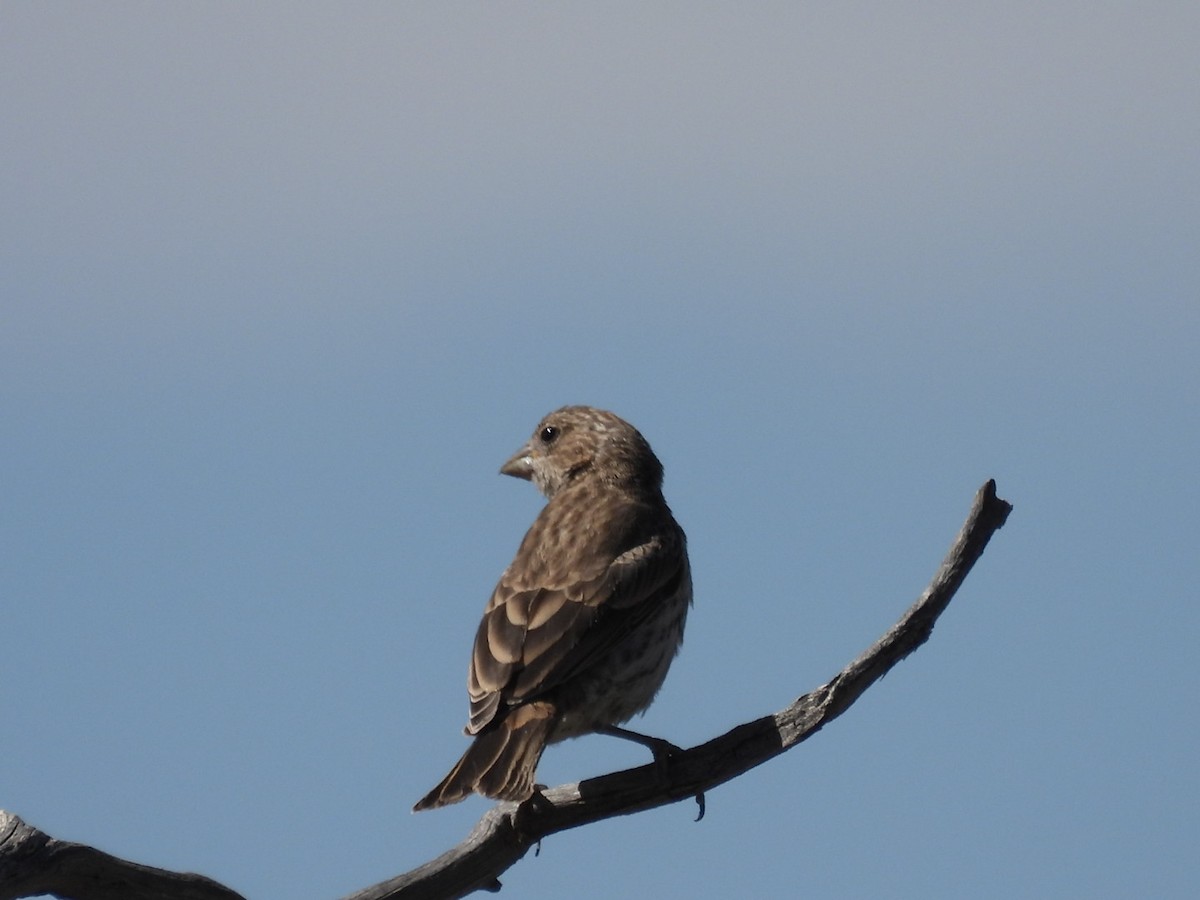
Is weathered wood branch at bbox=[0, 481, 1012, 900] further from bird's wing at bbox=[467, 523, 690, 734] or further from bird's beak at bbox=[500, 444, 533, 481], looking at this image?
bird's beak at bbox=[500, 444, 533, 481]

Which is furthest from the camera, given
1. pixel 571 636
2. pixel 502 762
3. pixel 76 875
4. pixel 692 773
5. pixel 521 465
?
pixel 521 465

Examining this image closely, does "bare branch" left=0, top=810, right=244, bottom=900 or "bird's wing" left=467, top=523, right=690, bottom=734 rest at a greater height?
"bird's wing" left=467, top=523, right=690, bottom=734

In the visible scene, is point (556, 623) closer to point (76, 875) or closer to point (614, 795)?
point (614, 795)

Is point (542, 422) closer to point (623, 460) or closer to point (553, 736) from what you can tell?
point (623, 460)

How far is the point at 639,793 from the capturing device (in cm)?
689

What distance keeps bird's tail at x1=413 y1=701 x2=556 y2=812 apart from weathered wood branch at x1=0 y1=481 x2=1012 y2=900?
14cm

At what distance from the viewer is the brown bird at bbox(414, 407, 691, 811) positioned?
24.3 feet

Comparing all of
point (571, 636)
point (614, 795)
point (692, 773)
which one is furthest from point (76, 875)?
point (571, 636)

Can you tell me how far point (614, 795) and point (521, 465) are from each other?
14.4 ft

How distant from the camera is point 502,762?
285 inches

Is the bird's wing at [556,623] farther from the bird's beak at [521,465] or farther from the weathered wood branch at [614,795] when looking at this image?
the bird's beak at [521,465]

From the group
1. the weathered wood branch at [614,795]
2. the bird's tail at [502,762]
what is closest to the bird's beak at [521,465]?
the bird's tail at [502,762]

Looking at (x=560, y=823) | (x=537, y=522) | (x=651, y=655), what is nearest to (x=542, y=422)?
(x=537, y=522)

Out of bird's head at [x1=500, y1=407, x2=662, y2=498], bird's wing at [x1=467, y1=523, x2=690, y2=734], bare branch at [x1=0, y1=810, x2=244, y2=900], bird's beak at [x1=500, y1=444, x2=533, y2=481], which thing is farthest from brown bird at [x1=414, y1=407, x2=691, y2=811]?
bare branch at [x1=0, y1=810, x2=244, y2=900]
